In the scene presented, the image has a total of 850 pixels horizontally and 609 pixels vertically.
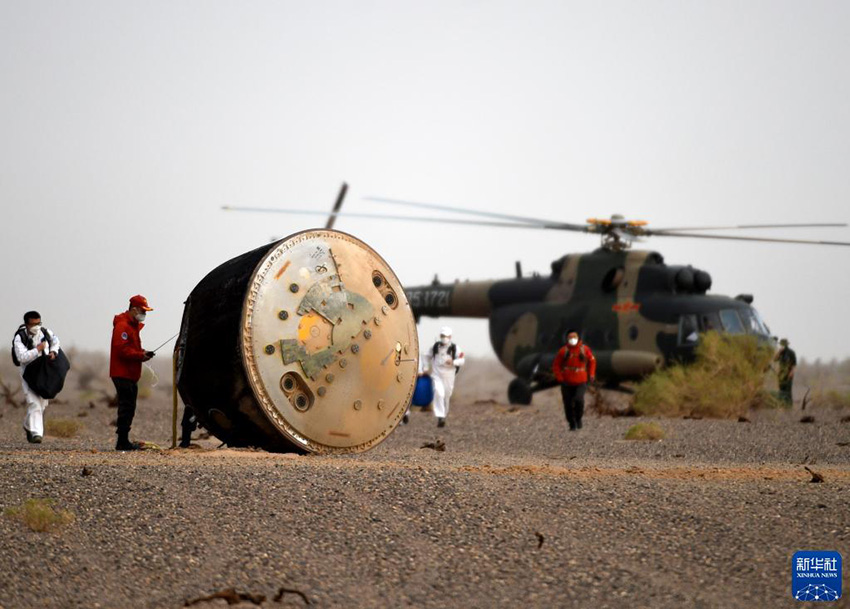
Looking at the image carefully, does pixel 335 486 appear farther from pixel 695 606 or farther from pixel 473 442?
pixel 473 442

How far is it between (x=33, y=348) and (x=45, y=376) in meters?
0.36

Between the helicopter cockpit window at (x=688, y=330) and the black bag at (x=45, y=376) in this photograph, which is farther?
the helicopter cockpit window at (x=688, y=330)

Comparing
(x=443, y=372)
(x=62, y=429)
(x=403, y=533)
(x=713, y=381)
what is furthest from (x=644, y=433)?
(x=403, y=533)

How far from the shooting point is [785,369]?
23297mm

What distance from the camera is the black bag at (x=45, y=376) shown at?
13.6 meters

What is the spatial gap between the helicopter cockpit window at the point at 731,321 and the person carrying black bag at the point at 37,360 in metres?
13.2

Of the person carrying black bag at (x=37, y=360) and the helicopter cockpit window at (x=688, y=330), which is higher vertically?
the helicopter cockpit window at (x=688, y=330)

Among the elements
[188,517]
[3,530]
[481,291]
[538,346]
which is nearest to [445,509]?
[188,517]

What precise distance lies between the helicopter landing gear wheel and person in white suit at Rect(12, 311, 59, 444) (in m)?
12.9

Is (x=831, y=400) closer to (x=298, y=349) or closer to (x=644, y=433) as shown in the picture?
(x=644, y=433)

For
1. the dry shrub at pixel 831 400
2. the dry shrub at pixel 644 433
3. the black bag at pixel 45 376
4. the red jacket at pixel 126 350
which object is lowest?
the dry shrub at pixel 831 400

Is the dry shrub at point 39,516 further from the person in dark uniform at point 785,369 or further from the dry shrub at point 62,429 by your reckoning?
the person in dark uniform at point 785,369

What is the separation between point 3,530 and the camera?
7629mm

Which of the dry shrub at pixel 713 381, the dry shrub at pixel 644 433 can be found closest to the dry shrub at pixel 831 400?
the dry shrub at pixel 713 381
